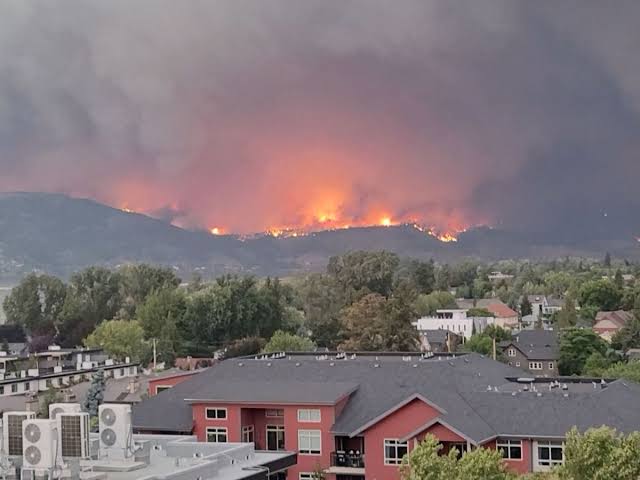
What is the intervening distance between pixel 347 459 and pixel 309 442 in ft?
5.00

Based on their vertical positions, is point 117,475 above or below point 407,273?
below

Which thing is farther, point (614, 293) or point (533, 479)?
point (614, 293)

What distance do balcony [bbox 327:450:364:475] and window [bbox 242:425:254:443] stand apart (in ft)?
10.9

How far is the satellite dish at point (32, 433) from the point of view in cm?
2641

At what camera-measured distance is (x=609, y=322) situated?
11638cm

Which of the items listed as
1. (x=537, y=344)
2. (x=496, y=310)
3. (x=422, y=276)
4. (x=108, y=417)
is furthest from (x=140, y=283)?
(x=108, y=417)

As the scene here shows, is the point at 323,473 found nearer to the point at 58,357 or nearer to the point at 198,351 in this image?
the point at 58,357

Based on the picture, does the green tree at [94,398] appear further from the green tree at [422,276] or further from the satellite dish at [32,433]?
the green tree at [422,276]

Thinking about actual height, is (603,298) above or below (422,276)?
below

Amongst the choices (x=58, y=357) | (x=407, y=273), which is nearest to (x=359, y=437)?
(x=58, y=357)

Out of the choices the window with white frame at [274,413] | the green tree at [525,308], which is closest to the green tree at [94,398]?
the window with white frame at [274,413]

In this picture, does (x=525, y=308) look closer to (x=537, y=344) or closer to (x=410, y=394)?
(x=537, y=344)

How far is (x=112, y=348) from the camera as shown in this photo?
83.8 m

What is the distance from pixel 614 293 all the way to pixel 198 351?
2290 inches
